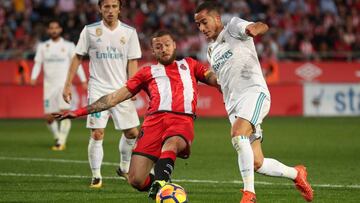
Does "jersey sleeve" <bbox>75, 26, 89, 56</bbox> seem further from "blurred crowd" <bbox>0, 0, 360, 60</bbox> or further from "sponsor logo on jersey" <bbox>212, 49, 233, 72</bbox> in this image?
"blurred crowd" <bbox>0, 0, 360, 60</bbox>

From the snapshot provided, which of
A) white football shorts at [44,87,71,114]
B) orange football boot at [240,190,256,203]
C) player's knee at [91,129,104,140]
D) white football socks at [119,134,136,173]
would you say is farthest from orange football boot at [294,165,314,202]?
white football shorts at [44,87,71,114]

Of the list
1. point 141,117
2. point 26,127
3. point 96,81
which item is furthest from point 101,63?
point 141,117

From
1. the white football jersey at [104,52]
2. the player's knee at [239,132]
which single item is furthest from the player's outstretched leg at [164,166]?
the white football jersey at [104,52]

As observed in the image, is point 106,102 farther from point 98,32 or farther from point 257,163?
point 98,32

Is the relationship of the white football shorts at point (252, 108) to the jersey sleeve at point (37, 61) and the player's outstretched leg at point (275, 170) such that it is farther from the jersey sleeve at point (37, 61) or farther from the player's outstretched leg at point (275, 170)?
the jersey sleeve at point (37, 61)

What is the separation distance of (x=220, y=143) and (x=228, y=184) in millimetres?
6913

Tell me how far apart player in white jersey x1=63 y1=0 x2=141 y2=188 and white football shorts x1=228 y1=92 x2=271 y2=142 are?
2.88 meters

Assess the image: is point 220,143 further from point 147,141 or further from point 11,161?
point 147,141

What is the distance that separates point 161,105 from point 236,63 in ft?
3.15

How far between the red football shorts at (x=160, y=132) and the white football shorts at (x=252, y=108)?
549mm

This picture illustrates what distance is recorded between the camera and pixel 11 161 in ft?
48.2

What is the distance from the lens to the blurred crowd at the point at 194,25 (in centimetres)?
2792

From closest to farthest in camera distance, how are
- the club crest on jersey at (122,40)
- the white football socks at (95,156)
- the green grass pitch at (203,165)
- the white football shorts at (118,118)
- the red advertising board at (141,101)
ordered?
1. the green grass pitch at (203,165)
2. the white football socks at (95,156)
3. the white football shorts at (118,118)
4. the club crest on jersey at (122,40)
5. the red advertising board at (141,101)

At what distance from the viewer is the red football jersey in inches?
377
